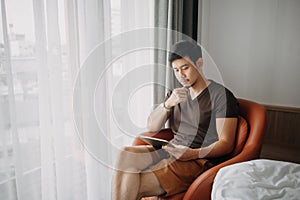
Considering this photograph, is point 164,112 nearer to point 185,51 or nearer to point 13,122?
point 185,51

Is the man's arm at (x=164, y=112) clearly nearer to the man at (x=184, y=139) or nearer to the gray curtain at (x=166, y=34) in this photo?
the man at (x=184, y=139)

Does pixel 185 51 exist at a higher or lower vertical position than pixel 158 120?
higher

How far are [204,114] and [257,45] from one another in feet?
3.39

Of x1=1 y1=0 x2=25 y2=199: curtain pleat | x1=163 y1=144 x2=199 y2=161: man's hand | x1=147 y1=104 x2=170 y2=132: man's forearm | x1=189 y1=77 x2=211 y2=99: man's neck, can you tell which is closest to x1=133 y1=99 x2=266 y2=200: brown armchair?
A: x1=147 y1=104 x2=170 y2=132: man's forearm

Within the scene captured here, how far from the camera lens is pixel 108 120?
5.57ft

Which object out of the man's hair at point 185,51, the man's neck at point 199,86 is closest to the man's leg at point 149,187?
the man's neck at point 199,86

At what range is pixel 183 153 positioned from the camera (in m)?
1.44

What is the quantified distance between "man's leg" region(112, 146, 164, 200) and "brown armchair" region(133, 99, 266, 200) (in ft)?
0.43

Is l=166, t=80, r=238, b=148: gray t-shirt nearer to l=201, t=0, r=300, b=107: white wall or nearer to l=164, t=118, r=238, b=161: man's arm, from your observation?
l=164, t=118, r=238, b=161: man's arm

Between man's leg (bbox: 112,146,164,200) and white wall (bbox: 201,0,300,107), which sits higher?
white wall (bbox: 201,0,300,107)

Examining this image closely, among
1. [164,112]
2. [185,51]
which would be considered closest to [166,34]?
[185,51]

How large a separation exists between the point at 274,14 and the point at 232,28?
332mm

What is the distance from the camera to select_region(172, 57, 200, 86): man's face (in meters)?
1.55

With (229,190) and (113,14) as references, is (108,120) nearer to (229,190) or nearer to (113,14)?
(113,14)
